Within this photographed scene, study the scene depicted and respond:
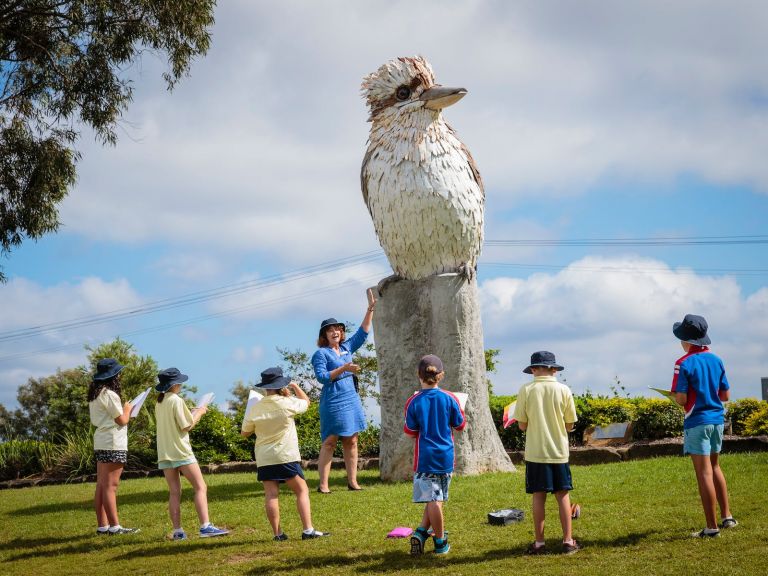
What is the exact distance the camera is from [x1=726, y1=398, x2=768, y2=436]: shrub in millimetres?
14062

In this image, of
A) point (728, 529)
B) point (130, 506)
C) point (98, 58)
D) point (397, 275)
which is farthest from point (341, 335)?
point (98, 58)

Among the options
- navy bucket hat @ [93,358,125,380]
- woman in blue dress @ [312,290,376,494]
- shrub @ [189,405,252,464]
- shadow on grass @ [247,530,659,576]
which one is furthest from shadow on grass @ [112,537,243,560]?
shrub @ [189,405,252,464]

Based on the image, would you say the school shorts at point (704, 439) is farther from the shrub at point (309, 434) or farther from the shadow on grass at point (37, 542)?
the shrub at point (309, 434)

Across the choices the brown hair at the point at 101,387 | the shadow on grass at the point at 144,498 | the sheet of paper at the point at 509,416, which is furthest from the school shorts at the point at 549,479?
the shadow on grass at the point at 144,498

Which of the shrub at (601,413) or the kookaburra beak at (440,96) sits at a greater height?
the kookaburra beak at (440,96)

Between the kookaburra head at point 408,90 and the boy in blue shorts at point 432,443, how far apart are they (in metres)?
4.72

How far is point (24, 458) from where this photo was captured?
16766 millimetres

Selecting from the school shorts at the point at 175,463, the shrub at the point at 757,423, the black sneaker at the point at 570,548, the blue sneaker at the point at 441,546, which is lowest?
the black sneaker at the point at 570,548

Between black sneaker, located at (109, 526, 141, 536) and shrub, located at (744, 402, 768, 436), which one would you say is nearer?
black sneaker, located at (109, 526, 141, 536)

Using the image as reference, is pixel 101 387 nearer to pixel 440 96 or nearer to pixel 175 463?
pixel 175 463

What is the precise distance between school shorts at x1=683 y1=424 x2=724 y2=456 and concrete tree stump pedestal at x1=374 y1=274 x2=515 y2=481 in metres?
3.93

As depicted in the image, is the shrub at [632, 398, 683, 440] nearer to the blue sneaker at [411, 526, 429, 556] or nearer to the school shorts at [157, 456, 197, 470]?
the blue sneaker at [411, 526, 429, 556]

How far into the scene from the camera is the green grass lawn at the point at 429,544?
620cm

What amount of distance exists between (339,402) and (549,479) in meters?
3.85
